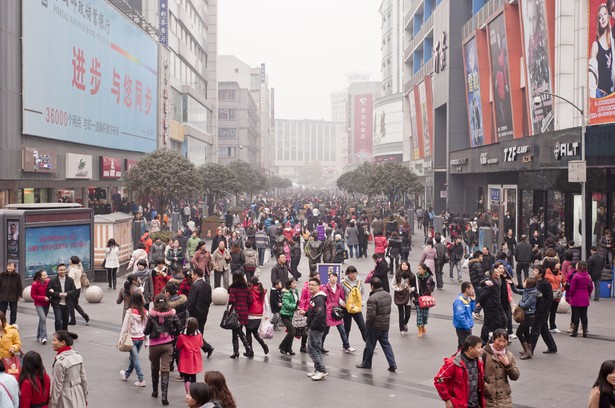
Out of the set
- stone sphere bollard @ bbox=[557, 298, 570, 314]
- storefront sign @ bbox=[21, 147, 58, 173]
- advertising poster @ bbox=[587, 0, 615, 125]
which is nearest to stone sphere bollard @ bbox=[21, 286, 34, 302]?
stone sphere bollard @ bbox=[557, 298, 570, 314]

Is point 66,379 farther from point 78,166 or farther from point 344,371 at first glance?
point 78,166

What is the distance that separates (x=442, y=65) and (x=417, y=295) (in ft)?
137

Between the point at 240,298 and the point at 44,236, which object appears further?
the point at 44,236

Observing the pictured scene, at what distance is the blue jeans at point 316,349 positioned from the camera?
12.0 m

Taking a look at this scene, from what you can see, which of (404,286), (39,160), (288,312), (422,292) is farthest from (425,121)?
(288,312)

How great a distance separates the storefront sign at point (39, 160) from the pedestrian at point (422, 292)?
82.8 feet

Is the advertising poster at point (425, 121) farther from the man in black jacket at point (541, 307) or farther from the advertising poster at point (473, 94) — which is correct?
the man in black jacket at point (541, 307)

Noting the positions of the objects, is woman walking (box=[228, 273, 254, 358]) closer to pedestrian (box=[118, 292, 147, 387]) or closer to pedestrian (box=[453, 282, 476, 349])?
pedestrian (box=[118, 292, 147, 387])

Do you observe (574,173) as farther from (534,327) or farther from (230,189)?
(230,189)

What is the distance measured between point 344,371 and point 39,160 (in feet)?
93.4

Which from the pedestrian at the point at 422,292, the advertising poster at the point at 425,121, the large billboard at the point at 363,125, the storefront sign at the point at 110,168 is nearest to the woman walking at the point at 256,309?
the pedestrian at the point at 422,292

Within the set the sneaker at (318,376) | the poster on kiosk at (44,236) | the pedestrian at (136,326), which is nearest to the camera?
the pedestrian at (136,326)

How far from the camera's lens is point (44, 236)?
69.7 ft

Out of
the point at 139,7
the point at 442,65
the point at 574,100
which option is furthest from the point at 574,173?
the point at 139,7
